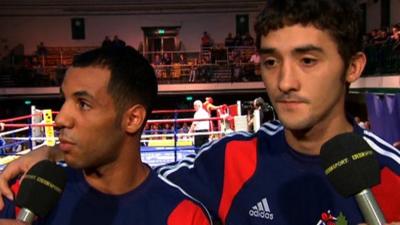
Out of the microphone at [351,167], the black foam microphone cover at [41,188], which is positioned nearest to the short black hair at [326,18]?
the microphone at [351,167]

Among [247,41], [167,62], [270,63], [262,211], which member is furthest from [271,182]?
[247,41]

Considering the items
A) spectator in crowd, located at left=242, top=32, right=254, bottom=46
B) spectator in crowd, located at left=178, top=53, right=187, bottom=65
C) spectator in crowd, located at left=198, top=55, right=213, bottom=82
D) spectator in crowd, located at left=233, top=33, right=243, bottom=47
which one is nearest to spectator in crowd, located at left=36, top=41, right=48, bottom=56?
spectator in crowd, located at left=178, top=53, right=187, bottom=65

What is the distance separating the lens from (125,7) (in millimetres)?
24906

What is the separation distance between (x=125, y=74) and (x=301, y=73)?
615 millimetres

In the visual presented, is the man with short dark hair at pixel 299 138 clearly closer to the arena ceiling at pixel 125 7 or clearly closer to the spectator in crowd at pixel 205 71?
the spectator in crowd at pixel 205 71

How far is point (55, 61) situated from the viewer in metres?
22.7

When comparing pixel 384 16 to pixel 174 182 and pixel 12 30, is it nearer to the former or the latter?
pixel 12 30

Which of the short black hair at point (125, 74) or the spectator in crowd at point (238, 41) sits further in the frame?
the spectator in crowd at point (238, 41)

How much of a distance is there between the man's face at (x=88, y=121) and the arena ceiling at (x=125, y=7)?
23113 mm

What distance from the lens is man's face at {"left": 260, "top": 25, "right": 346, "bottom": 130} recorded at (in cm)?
155

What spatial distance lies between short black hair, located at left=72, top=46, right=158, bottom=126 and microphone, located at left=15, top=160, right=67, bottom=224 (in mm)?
388

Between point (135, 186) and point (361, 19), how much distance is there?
93cm

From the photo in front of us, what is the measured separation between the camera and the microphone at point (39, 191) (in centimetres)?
128

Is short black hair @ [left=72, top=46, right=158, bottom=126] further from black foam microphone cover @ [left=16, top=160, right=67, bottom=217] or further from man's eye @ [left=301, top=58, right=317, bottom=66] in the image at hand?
man's eye @ [left=301, top=58, right=317, bottom=66]
